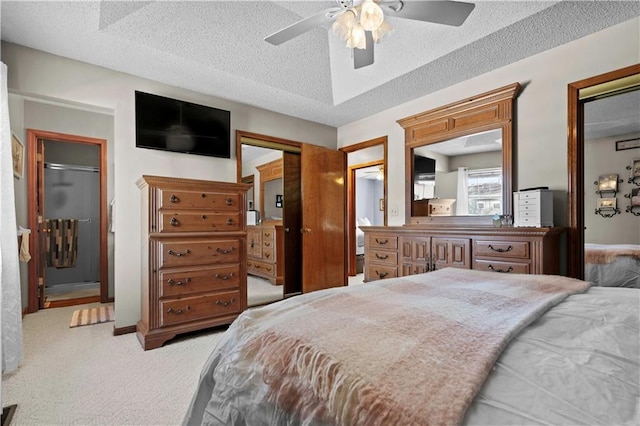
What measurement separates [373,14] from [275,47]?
4.91ft

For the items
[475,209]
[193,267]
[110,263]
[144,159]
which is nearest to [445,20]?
[475,209]

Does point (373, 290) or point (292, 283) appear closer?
point (373, 290)

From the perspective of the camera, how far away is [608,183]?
2.38 m

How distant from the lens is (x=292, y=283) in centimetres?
455

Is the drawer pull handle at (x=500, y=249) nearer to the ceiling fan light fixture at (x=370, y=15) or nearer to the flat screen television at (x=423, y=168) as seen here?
the flat screen television at (x=423, y=168)

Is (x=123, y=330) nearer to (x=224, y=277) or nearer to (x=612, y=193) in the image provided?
(x=224, y=277)

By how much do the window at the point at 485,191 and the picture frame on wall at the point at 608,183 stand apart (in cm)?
70

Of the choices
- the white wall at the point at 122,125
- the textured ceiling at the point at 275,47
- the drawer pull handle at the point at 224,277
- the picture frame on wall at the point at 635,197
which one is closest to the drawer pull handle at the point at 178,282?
the drawer pull handle at the point at 224,277

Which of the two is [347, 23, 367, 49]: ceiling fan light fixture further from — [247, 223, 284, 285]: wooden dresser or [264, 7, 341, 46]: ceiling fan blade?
[247, 223, 284, 285]: wooden dresser

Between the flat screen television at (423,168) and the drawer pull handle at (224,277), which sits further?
the flat screen television at (423,168)

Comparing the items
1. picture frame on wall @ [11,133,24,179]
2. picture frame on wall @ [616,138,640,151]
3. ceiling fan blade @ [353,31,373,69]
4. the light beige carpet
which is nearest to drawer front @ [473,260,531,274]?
picture frame on wall @ [616,138,640,151]

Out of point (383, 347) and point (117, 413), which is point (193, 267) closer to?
point (117, 413)

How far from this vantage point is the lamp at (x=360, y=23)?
1.62m

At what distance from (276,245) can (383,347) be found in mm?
4483
